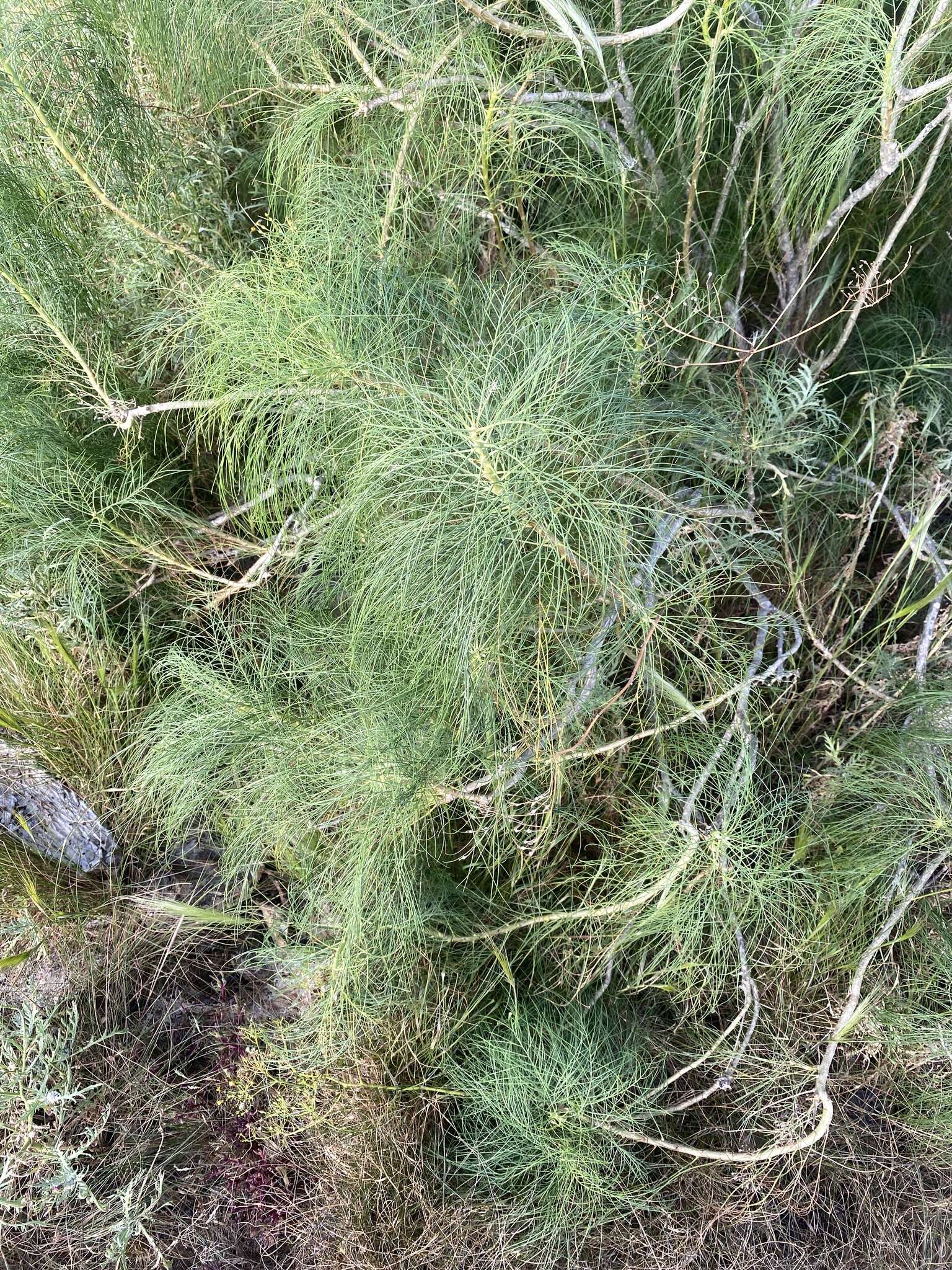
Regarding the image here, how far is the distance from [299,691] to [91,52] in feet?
4.31

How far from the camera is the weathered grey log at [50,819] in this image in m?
2.05

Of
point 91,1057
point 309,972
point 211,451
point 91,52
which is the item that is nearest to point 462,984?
point 309,972

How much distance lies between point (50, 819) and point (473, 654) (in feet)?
3.63

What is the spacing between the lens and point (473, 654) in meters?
1.54

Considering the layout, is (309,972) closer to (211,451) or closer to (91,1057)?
(91,1057)

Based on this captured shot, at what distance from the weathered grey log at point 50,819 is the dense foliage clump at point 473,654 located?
0.11ft

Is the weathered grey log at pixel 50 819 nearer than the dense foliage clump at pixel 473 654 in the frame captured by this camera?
No

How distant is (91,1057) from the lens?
1959 millimetres

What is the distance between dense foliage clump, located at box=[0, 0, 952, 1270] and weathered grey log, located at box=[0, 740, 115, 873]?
0.11 ft

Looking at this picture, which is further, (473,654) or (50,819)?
(50,819)

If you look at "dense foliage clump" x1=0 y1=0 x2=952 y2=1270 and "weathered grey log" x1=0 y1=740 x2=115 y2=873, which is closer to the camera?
"dense foliage clump" x1=0 y1=0 x2=952 y2=1270

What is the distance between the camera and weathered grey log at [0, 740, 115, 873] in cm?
205

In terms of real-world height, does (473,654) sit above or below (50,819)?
above

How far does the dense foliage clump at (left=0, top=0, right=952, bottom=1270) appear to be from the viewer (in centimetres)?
160
